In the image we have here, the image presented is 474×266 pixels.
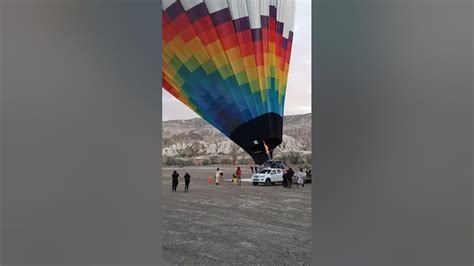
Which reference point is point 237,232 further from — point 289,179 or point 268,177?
point 268,177

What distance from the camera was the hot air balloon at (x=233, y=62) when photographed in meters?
7.91

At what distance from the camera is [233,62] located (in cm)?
874

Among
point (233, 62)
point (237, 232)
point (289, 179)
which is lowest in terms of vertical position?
point (237, 232)

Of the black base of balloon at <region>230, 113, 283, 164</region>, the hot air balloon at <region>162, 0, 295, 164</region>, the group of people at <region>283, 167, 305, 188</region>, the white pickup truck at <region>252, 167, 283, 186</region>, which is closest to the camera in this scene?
the hot air balloon at <region>162, 0, 295, 164</region>

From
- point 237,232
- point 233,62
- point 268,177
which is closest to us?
point 237,232

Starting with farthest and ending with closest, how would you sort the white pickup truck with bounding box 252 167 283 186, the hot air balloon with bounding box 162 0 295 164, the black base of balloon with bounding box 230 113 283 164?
1. the white pickup truck with bounding box 252 167 283 186
2. the black base of balloon with bounding box 230 113 283 164
3. the hot air balloon with bounding box 162 0 295 164

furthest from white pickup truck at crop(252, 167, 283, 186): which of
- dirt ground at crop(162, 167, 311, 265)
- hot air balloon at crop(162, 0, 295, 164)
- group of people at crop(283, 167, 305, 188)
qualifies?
dirt ground at crop(162, 167, 311, 265)

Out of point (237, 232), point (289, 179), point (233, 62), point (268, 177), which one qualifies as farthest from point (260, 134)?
point (237, 232)

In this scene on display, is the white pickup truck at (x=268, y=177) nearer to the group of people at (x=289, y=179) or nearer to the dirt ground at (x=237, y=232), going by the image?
the group of people at (x=289, y=179)

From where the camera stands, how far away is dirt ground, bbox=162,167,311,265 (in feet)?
12.0

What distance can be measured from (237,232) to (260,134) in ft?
19.0

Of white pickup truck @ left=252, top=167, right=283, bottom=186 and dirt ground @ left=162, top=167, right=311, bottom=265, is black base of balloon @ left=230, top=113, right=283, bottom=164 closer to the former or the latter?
white pickup truck @ left=252, top=167, right=283, bottom=186
